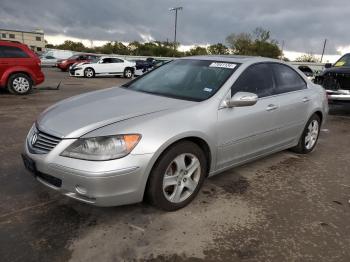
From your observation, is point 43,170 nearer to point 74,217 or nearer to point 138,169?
point 74,217

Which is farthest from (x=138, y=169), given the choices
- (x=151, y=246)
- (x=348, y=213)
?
(x=348, y=213)

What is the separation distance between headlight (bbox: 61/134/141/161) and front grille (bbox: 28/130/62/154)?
0.59 feet

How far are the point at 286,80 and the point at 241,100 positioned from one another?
60.2 inches

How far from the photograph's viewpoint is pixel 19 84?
1130cm

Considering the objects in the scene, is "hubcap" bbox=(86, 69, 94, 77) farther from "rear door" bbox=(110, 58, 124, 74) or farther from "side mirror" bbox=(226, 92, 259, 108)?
"side mirror" bbox=(226, 92, 259, 108)

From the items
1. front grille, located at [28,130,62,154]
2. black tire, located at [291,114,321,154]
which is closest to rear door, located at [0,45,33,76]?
front grille, located at [28,130,62,154]

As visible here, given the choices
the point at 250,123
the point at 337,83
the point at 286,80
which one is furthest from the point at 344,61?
the point at 250,123

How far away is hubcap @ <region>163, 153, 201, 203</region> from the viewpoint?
331 cm

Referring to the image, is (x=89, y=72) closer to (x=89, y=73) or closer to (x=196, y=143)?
(x=89, y=73)

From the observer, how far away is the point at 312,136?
556 cm

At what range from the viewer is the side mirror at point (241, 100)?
3.67m

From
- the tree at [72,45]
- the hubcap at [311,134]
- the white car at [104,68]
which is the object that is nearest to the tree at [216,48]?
the tree at [72,45]

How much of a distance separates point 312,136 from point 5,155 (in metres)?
4.57

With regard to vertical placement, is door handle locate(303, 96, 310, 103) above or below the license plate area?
above
